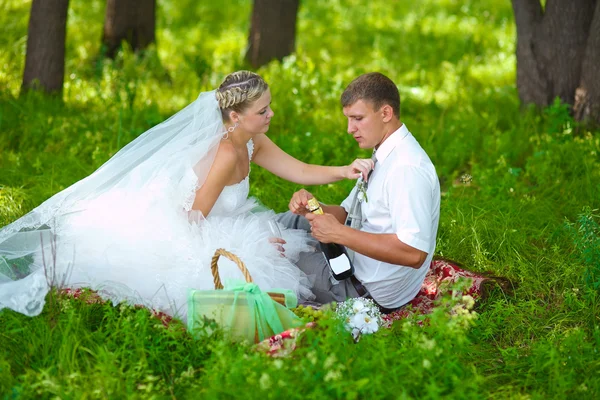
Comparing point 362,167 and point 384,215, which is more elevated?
point 362,167

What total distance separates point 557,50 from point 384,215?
12.3 feet

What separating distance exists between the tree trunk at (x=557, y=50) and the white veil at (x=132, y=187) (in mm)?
3892

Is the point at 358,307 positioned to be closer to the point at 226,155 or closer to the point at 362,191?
the point at 362,191

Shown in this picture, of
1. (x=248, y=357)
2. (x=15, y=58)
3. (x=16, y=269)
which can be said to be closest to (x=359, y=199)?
(x=248, y=357)

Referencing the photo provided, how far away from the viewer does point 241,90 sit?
192 inches

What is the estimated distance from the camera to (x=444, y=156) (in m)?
7.05

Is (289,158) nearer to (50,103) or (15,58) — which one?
(50,103)

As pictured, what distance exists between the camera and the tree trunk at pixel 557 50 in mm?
7152

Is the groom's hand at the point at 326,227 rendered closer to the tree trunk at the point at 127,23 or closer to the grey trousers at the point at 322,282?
the grey trousers at the point at 322,282

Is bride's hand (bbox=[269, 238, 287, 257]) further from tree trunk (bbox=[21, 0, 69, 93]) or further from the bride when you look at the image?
tree trunk (bbox=[21, 0, 69, 93])

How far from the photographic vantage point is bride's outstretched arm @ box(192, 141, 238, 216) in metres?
4.85

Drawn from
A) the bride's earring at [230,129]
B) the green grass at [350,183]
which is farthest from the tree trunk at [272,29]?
the bride's earring at [230,129]

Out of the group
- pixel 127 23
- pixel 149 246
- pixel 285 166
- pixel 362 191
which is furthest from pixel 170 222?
pixel 127 23

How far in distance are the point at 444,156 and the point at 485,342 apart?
9.40ft
